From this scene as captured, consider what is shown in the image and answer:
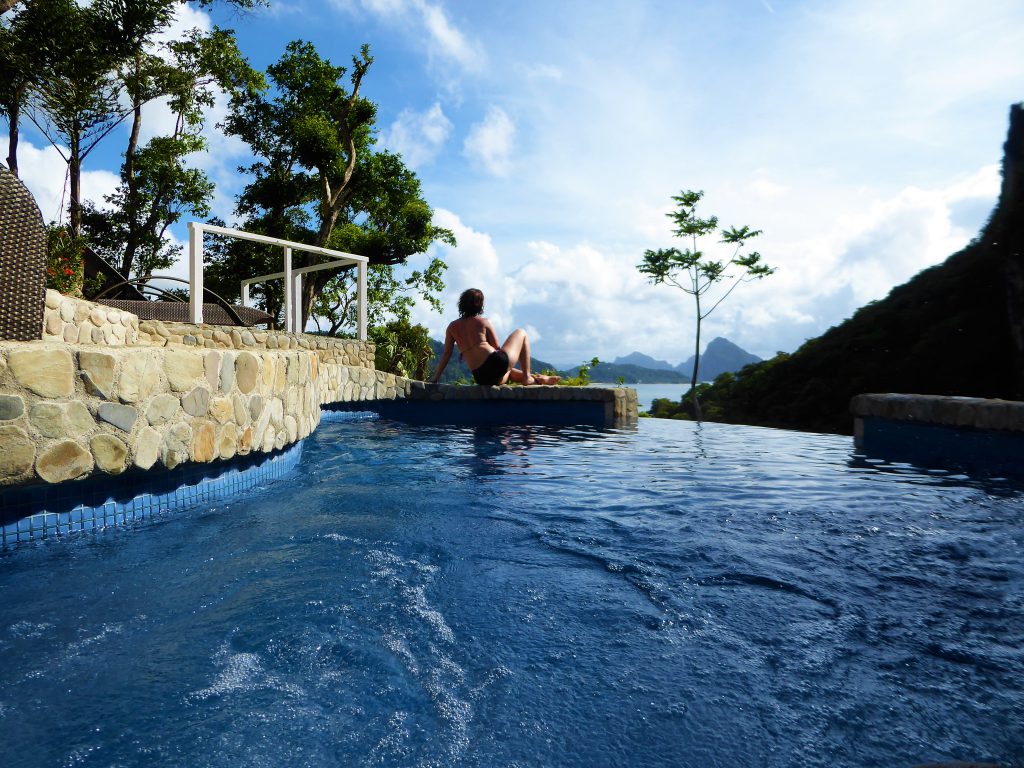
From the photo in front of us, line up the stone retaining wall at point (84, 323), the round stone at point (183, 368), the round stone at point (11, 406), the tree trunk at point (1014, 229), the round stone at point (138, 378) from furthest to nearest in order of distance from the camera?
the tree trunk at point (1014, 229) → the stone retaining wall at point (84, 323) → the round stone at point (183, 368) → the round stone at point (138, 378) → the round stone at point (11, 406)

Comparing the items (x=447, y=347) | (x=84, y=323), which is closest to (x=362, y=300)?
(x=447, y=347)

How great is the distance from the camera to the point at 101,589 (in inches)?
104

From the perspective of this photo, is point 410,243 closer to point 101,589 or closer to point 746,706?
point 101,589

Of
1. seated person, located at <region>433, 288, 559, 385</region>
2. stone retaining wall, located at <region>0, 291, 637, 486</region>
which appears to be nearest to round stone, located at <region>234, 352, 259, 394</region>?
stone retaining wall, located at <region>0, 291, 637, 486</region>

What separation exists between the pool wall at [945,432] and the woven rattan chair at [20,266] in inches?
288

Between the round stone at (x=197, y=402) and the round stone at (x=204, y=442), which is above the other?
the round stone at (x=197, y=402)

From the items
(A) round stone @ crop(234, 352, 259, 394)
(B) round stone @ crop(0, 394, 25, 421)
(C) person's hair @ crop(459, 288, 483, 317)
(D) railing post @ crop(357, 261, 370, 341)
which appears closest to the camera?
(B) round stone @ crop(0, 394, 25, 421)

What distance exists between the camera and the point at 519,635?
7.55 feet

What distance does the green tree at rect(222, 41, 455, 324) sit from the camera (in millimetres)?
17359

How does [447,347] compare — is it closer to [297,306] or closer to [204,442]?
[297,306]

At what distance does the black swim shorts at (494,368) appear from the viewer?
9.62m

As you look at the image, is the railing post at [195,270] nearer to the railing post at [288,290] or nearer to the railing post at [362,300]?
the railing post at [288,290]

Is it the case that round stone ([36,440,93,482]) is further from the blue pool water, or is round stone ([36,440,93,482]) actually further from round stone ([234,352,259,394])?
round stone ([234,352,259,394])

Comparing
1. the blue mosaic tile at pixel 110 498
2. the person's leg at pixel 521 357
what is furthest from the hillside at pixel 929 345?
the blue mosaic tile at pixel 110 498
